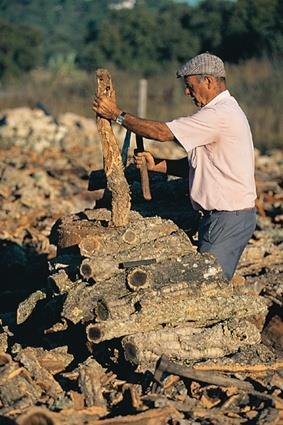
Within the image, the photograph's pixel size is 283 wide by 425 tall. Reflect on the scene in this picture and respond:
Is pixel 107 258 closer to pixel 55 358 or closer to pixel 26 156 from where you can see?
pixel 55 358

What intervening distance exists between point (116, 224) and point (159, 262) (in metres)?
0.58

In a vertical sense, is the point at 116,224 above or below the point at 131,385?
above

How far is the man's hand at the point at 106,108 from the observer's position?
5.35 m

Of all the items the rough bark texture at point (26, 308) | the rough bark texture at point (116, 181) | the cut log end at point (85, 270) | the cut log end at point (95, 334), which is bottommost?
the rough bark texture at point (26, 308)

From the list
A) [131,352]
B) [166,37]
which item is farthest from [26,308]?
[166,37]

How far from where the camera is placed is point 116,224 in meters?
5.73

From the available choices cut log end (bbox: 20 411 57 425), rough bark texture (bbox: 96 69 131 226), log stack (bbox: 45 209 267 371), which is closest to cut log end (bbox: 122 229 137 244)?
log stack (bbox: 45 209 267 371)

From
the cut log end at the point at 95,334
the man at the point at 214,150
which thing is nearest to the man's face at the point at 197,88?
the man at the point at 214,150

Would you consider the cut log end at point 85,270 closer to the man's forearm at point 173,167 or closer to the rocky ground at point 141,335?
the rocky ground at point 141,335

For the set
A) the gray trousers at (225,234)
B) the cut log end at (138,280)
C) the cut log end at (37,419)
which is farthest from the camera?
the gray trousers at (225,234)

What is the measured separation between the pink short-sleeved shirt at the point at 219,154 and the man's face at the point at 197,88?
78 mm

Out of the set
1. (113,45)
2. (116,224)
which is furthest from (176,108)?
(113,45)

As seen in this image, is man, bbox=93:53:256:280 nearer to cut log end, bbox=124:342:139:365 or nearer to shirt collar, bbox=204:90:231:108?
shirt collar, bbox=204:90:231:108

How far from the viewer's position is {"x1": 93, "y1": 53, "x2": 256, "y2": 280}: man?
535cm
